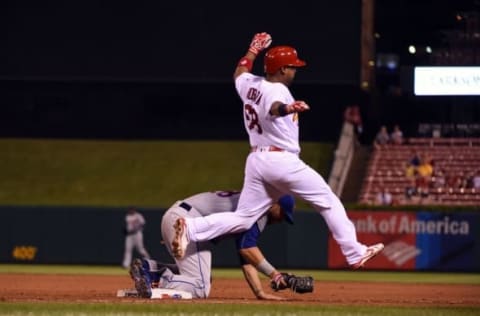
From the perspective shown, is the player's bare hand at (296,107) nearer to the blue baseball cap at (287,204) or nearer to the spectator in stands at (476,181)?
the blue baseball cap at (287,204)

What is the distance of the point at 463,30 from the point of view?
31875 mm

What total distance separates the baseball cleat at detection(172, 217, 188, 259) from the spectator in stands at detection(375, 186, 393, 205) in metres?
16.8

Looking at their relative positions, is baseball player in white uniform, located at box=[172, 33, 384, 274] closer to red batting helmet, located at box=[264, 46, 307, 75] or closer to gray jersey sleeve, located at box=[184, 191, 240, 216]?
red batting helmet, located at box=[264, 46, 307, 75]

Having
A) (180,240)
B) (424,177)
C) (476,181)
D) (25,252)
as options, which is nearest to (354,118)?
(424,177)

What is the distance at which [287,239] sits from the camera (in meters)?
25.8

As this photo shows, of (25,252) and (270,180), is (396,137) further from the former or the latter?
(270,180)

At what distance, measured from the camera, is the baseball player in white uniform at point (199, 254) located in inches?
450

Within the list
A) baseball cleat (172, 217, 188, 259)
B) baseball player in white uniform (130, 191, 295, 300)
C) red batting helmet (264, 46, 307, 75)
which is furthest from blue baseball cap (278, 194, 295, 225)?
red batting helmet (264, 46, 307, 75)

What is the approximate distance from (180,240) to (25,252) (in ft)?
52.3

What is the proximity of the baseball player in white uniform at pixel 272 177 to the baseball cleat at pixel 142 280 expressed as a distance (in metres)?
0.53

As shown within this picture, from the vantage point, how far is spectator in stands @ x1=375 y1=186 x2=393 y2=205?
90.7ft

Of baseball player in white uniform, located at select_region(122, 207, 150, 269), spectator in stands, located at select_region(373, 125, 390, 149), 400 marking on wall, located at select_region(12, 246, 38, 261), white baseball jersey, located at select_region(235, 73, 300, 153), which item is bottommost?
400 marking on wall, located at select_region(12, 246, 38, 261)

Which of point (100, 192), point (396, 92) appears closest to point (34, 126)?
point (100, 192)

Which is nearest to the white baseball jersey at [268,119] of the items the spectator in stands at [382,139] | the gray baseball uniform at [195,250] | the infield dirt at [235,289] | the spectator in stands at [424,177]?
the gray baseball uniform at [195,250]
